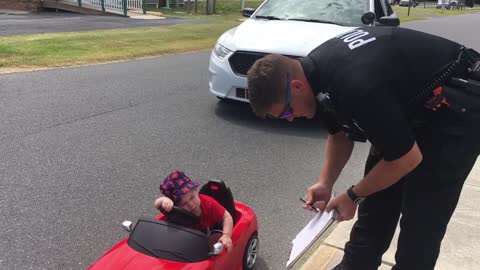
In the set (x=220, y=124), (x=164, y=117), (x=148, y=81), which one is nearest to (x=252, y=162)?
(x=220, y=124)

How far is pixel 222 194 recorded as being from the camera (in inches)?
122

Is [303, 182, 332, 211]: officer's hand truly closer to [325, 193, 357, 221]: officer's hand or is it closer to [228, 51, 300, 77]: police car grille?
[325, 193, 357, 221]: officer's hand

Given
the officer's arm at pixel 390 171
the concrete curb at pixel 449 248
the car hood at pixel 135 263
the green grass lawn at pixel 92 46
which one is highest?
the officer's arm at pixel 390 171

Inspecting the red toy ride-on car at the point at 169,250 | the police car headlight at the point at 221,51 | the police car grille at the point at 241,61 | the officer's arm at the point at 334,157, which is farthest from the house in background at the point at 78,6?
the officer's arm at the point at 334,157

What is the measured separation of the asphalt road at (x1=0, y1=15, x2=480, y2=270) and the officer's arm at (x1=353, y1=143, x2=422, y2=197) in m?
1.28

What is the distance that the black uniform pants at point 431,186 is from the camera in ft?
7.06

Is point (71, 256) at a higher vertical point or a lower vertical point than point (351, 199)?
lower

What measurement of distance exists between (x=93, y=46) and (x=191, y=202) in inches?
410

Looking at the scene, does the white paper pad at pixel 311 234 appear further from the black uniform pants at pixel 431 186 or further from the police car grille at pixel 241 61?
the police car grille at pixel 241 61

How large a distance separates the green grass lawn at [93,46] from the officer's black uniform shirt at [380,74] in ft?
27.1

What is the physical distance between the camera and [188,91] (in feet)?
25.6

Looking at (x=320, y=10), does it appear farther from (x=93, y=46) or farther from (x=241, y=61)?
(x=93, y=46)

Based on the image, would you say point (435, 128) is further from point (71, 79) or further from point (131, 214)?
point (71, 79)

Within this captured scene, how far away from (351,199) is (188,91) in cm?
580
